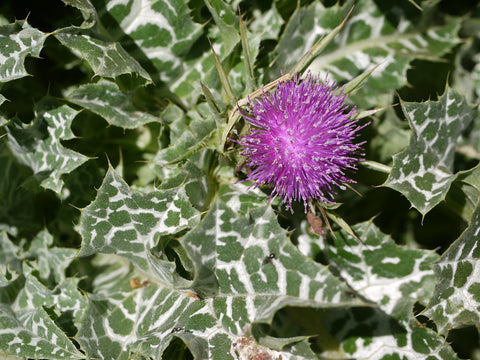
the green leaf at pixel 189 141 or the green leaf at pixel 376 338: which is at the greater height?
the green leaf at pixel 189 141

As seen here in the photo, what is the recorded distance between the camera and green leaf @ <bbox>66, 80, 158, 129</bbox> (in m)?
2.31

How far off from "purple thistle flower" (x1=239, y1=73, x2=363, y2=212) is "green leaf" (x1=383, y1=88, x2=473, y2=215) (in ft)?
1.00

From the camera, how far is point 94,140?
2.69 m

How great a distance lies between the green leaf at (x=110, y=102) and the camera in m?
2.31

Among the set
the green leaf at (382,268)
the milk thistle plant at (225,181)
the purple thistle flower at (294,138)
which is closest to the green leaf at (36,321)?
the milk thistle plant at (225,181)

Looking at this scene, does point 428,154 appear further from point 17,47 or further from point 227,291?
point 17,47

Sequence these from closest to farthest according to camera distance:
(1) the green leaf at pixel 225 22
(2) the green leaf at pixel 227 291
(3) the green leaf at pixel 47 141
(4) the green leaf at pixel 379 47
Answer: (2) the green leaf at pixel 227 291 → (1) the green leaf at pixel 225 22 → (3) the green leaf at pixel 47 141 → (4) the green leaf at pixel 379 47

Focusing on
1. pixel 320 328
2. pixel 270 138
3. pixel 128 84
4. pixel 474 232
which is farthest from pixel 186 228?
pixel 474 232

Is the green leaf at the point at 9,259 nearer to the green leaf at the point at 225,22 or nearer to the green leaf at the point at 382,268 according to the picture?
the green leaf at the point at 225,22

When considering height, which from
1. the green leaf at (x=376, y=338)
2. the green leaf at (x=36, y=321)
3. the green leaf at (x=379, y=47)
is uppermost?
the green leaf at (x=379, y=47)

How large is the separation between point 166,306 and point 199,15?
1442 mm


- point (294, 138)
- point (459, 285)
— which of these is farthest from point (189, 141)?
point (459, 285)

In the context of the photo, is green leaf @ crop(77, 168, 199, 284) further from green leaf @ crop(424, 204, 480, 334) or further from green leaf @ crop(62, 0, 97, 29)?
green leaf @ crop(424, 204, 480, 334)

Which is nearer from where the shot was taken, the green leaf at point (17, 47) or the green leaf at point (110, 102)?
the green leaf at point (17, 47)
